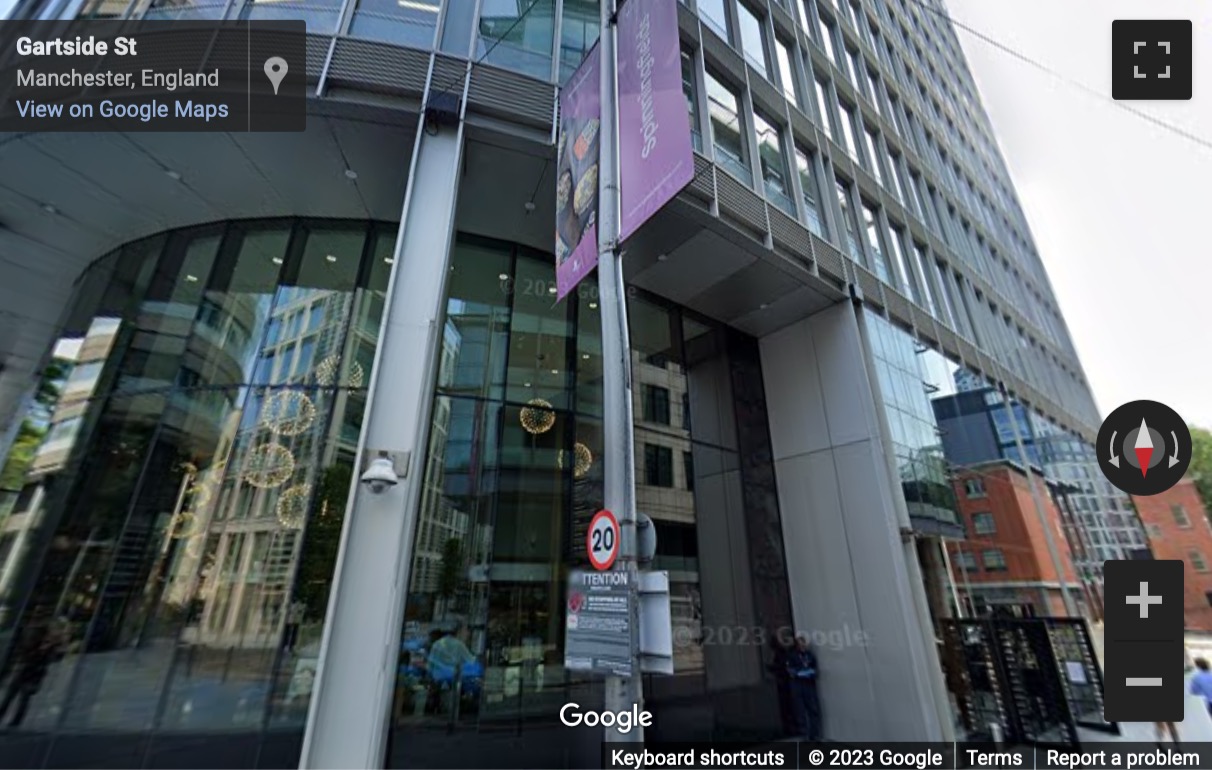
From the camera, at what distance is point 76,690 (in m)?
7.17

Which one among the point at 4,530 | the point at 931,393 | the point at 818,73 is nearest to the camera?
the point at 4,530

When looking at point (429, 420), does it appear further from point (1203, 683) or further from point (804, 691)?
point (1203, 683)

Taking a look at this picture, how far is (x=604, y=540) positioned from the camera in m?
3.98

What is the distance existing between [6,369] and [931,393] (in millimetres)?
24639

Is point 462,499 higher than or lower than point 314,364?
lower

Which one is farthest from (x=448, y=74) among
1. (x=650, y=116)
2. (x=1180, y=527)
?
(x=1180, y=527)

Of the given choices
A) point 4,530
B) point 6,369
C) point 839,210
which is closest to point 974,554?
point 839,210

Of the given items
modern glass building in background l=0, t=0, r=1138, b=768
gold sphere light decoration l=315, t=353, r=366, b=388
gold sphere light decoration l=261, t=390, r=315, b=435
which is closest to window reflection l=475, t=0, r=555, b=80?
modern glass building in background l=0, t=0, r=1138, b=768

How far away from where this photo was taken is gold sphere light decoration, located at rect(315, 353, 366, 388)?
881 cm

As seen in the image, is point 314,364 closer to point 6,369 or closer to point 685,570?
point 685,570

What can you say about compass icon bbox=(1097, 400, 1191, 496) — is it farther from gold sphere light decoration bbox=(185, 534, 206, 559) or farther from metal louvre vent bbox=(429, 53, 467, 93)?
gold sphere light decoration bbox=(185, 534, 206, 559)

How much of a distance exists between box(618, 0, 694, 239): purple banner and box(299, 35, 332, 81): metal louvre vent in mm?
5109

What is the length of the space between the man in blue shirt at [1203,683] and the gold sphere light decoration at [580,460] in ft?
34.7

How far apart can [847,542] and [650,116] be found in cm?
969
